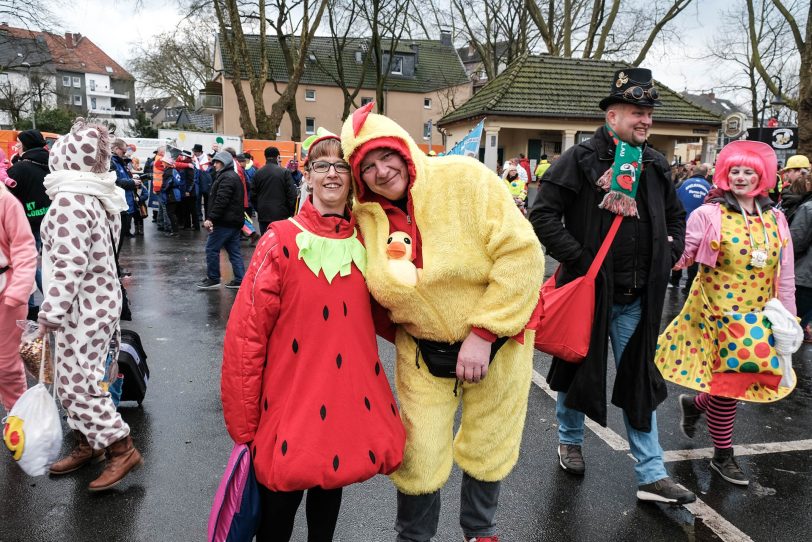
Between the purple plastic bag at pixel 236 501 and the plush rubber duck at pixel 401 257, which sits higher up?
the plush rubber duck at pixel 401 257

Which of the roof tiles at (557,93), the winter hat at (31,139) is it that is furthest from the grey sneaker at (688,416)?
the roof tiles at (557,93)

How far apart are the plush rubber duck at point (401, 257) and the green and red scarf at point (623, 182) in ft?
4.36

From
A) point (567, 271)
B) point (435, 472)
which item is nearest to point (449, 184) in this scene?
point (435, 472)

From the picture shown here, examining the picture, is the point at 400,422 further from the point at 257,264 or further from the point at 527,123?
the point at 527,123

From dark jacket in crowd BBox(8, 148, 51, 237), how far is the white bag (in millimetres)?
3609

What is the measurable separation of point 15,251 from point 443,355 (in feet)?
8.81

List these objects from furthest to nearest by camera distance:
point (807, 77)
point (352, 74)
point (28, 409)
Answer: point (352, 74)
point (807, 77)
point (28, 409)

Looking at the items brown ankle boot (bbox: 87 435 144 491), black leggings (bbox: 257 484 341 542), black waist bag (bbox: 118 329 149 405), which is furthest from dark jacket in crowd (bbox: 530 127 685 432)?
black waist bag (bbox: 118 329 149 405)

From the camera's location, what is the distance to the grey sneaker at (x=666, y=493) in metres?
3.04

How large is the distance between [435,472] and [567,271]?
143 cm

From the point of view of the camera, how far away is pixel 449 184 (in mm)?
2166

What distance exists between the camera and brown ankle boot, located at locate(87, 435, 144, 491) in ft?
10.5

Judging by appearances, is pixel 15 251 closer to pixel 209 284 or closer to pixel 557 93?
pixel 209 284

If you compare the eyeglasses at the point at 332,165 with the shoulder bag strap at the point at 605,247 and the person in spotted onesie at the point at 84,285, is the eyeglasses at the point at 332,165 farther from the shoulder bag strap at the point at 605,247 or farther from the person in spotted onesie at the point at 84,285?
the person in spotted onesie at the point at 84,285
